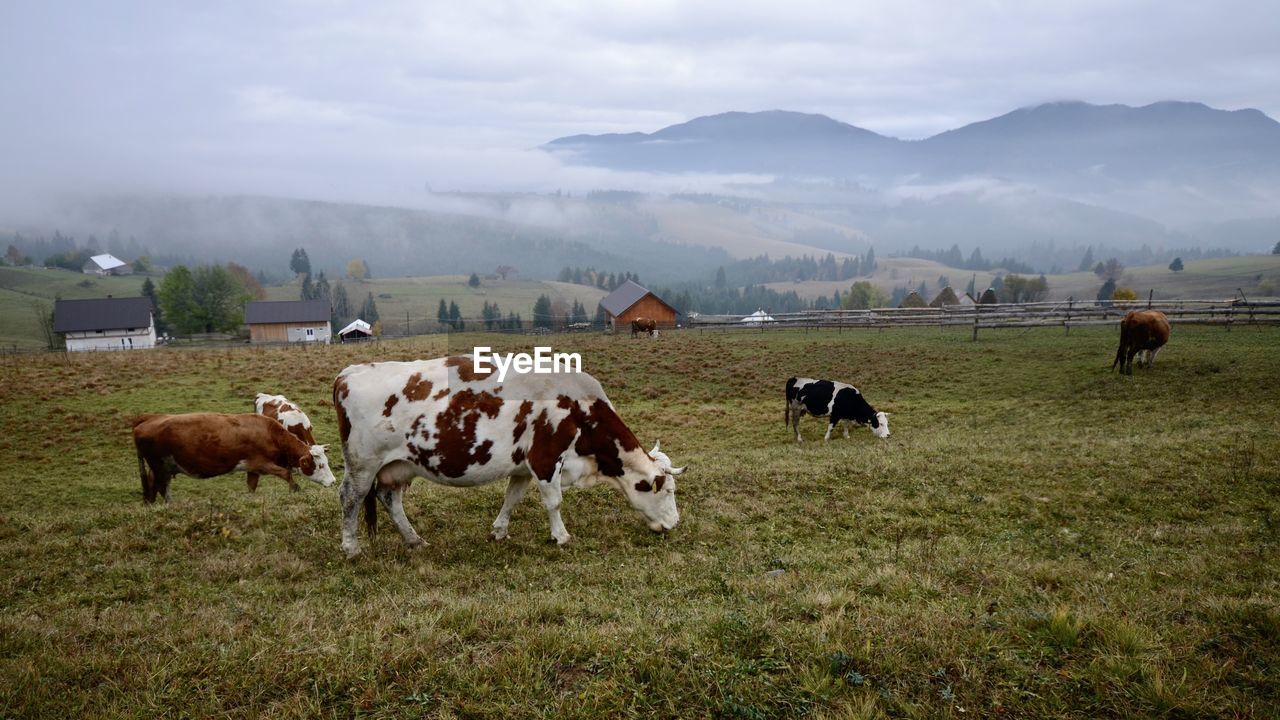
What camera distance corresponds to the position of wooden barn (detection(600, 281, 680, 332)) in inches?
2739

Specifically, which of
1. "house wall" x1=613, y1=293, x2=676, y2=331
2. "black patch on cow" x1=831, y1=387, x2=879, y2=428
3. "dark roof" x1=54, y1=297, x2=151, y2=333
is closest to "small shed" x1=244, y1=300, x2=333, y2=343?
"dark roof" x1=54, y1=297, x2=151, y2=333

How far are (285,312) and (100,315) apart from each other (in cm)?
2020

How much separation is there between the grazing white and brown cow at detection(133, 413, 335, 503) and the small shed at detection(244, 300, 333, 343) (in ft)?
252

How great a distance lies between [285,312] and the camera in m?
85.6

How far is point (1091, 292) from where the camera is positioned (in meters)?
188

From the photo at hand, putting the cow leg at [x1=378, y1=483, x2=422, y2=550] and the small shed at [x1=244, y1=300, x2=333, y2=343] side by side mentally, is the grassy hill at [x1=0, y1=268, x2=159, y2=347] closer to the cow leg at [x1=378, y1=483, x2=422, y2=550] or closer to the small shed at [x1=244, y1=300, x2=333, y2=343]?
the small shed at [x1=244, y1=300, x2=333, y2=343]

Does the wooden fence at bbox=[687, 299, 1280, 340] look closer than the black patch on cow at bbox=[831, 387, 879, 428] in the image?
No

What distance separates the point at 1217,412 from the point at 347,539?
20582mm

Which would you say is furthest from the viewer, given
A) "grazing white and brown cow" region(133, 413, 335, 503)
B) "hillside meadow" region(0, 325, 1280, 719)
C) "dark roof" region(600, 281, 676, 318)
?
"dark roof" region(600, 281, 676, 318)

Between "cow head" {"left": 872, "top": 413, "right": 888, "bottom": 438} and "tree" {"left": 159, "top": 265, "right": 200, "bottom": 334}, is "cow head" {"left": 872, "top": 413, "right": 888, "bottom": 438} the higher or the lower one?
the lower one

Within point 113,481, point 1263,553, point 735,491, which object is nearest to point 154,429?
point 113,481

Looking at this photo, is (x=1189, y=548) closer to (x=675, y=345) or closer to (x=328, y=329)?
(x=675, y=345)

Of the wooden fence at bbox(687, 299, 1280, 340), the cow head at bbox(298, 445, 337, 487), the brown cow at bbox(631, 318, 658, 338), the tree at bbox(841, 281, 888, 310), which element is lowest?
the cow head at bbox(298, 445, 337, 487)

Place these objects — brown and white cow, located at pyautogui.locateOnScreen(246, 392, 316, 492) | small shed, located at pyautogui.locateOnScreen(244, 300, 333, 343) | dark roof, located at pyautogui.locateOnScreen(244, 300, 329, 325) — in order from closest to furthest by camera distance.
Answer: brown and white cow, located at pyautogui.locateOnScreen(246, 392, 316, 492) < small shed, located at pyautogui.locateOnScreen(244, 300, 333, 343) < dark roof, located at pyautogui.locateOnScreen(244, 300, 329, 325)
